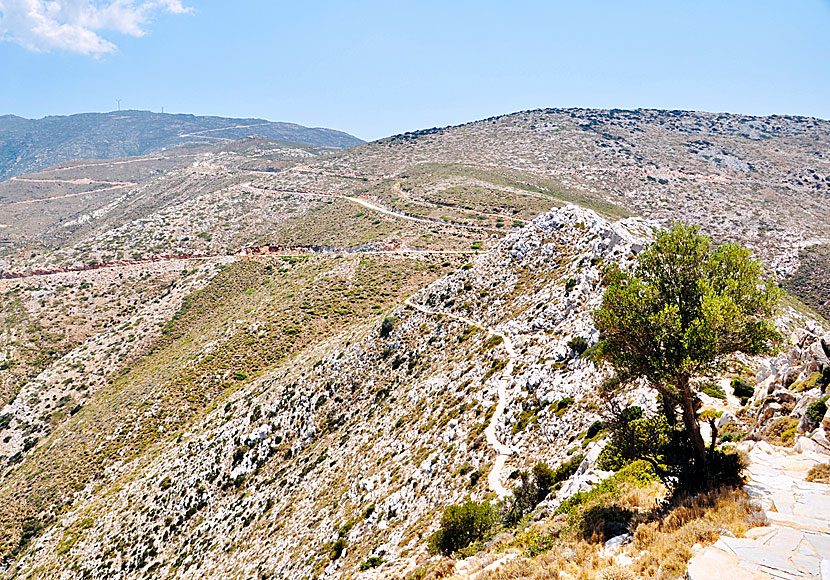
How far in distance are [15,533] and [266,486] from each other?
38.6m

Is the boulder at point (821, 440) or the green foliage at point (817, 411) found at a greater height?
the green foliage at point (817, 411)

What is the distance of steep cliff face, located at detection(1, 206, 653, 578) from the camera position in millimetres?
29297

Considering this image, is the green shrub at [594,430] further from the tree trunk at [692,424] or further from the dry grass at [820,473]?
the dry grass at [820,473]

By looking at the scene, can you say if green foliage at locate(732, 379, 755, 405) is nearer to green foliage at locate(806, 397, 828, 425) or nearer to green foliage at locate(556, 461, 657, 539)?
green foliage at locate(806, 397, 828, 425)

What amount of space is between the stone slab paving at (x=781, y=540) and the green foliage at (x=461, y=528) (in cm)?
1158

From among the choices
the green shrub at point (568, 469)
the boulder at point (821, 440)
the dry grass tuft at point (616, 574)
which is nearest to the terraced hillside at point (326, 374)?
the green shrub at point (568, 469)

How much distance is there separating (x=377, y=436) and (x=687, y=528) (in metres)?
31.2

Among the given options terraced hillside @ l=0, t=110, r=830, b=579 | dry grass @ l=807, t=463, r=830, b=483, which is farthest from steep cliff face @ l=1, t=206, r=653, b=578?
dry grass @ l=807, t=463, r=830, b=483

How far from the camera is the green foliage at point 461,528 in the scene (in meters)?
20.9

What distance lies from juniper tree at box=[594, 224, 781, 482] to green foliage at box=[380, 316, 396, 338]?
1581 inches

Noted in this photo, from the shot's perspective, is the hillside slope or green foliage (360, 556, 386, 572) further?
the hillside slope

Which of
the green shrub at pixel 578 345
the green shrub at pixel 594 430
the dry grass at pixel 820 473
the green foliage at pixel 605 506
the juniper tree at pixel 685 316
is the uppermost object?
the juniper tree at pixel 685 316

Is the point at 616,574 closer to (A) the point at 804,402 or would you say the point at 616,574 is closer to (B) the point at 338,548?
(A) the point at 804,402

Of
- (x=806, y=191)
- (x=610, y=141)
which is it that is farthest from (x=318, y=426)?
(x=610, y=141)
